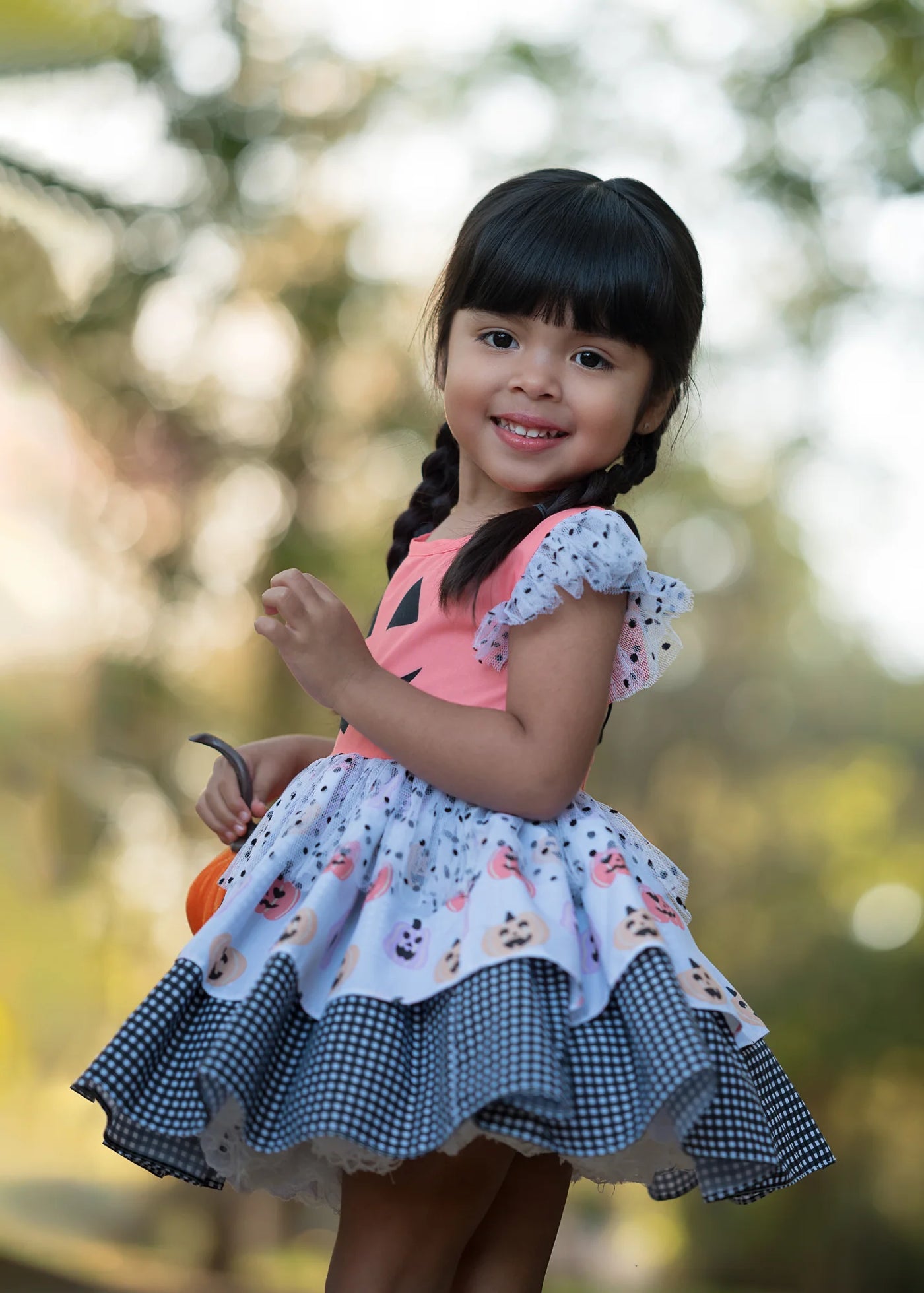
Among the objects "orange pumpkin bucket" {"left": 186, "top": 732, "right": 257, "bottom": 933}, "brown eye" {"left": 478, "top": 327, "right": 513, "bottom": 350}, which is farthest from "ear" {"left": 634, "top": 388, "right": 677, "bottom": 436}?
"orange pumpkin bucket" {"left": 186, "top": 732, "right": 257, "bottom": 933}

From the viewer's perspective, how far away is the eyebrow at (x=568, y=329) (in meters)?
0.93

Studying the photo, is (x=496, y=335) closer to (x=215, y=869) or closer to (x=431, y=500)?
(x=431, y=500)

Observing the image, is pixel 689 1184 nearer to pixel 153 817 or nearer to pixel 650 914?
pixel 650 914

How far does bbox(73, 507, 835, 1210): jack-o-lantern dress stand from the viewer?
71cm

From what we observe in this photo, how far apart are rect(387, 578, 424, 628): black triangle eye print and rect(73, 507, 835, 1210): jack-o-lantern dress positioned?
62 mm

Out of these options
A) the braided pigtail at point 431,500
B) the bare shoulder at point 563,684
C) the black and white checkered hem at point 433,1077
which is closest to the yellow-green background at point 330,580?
the braided pigtail at point 431,500

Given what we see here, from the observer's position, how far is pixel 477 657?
2.98 ft

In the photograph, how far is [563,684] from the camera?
84 centimetres

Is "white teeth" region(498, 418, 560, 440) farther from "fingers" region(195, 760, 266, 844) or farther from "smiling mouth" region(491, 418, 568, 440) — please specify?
"fingers" region(195, 760, 266, 844)

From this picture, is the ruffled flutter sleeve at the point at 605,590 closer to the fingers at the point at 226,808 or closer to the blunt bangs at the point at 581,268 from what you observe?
the blunt bangs at the point at 581,268

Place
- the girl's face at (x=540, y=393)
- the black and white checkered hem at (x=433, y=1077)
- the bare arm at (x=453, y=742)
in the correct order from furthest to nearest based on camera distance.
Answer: the girl's face at (x=540, y=393)
the bare arm at (x=453, y=742)
the black and white checkered hem at (x=433, y=1077)

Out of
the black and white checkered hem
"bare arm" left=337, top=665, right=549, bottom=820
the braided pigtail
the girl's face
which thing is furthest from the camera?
the braided pigtail

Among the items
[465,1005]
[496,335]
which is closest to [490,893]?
[465,1005]

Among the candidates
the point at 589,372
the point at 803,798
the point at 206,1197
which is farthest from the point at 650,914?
the point at 206,1197
